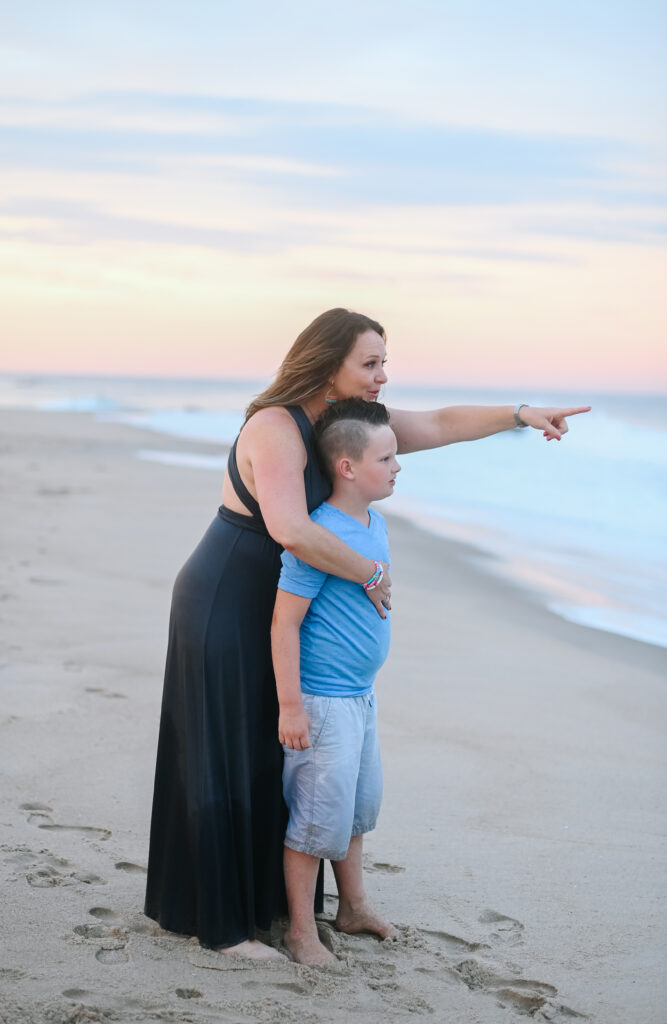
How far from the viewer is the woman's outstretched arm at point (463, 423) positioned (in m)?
3.62

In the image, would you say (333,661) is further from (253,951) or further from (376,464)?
(253,951)

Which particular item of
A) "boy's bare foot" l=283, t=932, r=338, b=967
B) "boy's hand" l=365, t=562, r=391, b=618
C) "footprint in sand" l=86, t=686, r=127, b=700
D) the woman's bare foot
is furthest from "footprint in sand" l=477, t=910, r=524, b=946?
"footprint in sand" l=86, t=686, r=127, b=700

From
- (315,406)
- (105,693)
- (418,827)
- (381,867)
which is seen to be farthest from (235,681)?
(105,693)

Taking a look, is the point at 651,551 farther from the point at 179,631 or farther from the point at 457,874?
the point at 179,631

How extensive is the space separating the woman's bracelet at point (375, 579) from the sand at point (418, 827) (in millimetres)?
1123

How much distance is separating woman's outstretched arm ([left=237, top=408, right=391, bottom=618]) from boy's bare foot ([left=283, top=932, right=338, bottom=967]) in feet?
3.35

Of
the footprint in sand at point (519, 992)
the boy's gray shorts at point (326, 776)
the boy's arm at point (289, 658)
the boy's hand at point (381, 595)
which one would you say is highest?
the boy's hand at point (381, 595)

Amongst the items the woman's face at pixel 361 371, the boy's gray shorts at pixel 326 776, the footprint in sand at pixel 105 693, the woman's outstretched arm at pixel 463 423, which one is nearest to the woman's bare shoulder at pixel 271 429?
the woman's face at pixel 361 371

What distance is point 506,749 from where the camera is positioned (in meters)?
4.94

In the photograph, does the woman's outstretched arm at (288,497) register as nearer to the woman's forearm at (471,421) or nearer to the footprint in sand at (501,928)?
the woman's forearm at (471,421)

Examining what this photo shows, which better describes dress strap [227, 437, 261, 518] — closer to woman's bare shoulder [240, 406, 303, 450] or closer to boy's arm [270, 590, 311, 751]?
woman's bare shoulder [240, 406, 303, 450]

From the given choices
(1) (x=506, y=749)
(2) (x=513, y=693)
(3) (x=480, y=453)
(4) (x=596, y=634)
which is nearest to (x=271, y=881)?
(1) (x=506, y=749)

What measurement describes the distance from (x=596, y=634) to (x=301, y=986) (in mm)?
4766

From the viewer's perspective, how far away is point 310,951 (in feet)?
10.2
